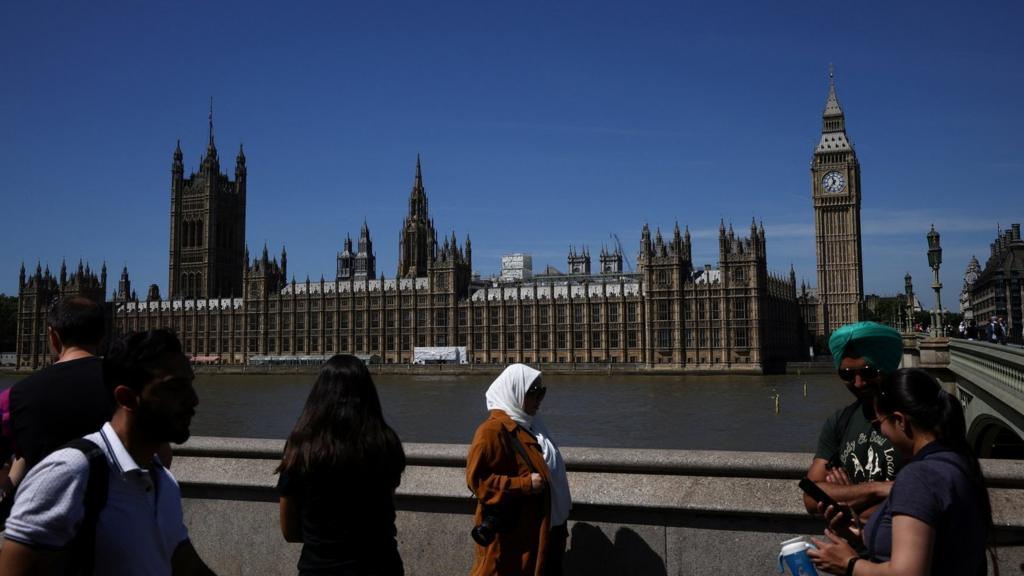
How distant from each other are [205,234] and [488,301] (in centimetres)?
4511

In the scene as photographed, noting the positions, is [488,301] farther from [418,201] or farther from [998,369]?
[998,369]

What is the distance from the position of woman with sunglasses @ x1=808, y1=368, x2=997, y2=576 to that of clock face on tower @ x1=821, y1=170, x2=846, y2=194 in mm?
93236

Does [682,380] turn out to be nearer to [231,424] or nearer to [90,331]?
[231,424]

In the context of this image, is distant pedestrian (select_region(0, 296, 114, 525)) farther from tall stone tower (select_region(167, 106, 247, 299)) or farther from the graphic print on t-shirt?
tall stone tower (select_region(167, 106, 247, 299))

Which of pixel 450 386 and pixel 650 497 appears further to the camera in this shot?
pixel 450 386

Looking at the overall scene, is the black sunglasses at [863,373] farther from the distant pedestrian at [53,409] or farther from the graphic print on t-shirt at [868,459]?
the distant pedestrian at [53,409]

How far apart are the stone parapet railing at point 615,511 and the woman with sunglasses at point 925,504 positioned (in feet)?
5.61

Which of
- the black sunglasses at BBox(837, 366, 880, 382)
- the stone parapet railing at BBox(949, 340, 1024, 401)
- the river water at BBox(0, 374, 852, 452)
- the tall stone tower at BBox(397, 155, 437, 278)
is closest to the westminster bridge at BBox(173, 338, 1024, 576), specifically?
the black sunglasses at BBox(837, 366, 880, 382)

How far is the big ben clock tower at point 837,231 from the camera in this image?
284 ft

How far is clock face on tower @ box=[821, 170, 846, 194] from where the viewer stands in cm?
8900

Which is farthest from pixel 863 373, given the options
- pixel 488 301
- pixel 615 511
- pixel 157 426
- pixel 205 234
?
pixel 205 234

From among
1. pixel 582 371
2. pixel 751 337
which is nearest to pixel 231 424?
pixel 582 371

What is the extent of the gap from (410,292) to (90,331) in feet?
262

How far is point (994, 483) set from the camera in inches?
163
